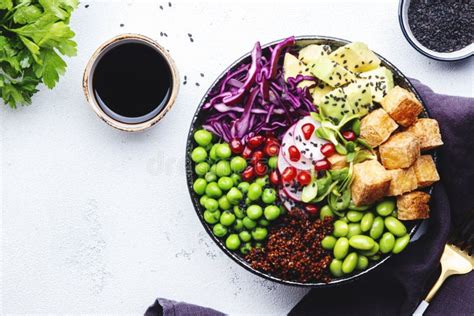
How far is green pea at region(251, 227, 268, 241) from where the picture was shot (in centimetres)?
220

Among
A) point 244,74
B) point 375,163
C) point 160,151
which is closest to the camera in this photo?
point 375,163

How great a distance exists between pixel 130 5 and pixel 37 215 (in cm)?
78

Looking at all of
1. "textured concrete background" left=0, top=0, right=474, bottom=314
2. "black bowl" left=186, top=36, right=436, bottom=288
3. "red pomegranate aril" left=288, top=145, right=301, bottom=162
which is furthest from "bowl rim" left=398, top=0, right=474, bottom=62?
"red pomegranate aril" left=288, top=145, right=301, bottom=162

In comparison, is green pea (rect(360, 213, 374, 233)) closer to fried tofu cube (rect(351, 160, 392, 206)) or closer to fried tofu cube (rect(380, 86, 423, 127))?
fried tofu cube (rect(351, 160, 392, 206))

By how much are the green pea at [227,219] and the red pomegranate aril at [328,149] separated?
1.10ft

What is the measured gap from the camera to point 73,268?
2506mm

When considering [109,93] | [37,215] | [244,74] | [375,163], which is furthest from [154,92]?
[375,163]

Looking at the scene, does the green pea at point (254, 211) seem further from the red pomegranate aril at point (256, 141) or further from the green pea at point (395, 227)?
the green pea at point (395, 227)

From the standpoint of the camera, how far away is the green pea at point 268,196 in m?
2.16

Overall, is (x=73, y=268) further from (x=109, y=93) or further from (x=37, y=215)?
(x=109, y=93)

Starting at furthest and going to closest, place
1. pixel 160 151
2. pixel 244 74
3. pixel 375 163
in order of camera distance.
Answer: pixel 160 151 < pixel 244 74 < pixel 375 163

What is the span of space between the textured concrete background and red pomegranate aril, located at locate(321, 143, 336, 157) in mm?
489

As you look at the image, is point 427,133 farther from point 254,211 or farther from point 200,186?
point 200,186

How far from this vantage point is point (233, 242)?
2217 millimetres
